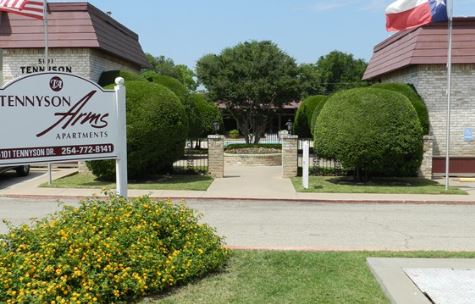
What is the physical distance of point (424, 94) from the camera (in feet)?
64.2

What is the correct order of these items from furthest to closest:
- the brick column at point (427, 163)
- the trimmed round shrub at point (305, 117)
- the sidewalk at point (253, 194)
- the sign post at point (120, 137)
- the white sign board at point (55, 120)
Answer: the trimmed round shrub at point (305, 117), the brick column at point (427, 163), the sidewalk at point (253, 194), the sign post at point (120, 137), the white sign board at point (55, 120)

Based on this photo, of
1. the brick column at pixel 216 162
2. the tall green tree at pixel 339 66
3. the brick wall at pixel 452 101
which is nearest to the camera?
the brick column at pixel 216 162

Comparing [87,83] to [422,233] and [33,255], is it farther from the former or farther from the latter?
[422,233]

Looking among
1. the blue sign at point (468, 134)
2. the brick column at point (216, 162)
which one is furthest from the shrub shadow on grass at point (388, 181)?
the brick column at point (216, 162)

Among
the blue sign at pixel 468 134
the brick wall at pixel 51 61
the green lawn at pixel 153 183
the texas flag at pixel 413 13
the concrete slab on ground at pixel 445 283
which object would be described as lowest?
the green lawn at pixel 153 183

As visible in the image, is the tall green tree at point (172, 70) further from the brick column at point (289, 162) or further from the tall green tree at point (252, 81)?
the brick column at point (289, 162)

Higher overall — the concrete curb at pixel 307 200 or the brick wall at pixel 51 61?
the brick wall at pixel 51 61

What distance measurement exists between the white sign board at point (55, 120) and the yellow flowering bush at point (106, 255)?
0.77m

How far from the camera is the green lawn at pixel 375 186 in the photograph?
15.4 metres

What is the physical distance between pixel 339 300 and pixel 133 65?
22758mm

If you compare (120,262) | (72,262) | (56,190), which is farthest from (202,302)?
(56,190)

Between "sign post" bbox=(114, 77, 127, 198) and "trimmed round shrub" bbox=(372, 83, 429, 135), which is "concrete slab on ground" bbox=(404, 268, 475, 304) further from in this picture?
"trimmed round shrub" bbox=(372, 83, 429, 135)

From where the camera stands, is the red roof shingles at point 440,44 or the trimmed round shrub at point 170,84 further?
the trimmed round shrub at point 170,84

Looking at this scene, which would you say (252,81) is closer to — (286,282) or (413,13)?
(413,13)
